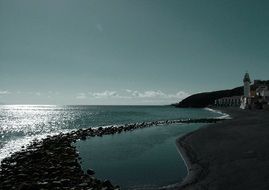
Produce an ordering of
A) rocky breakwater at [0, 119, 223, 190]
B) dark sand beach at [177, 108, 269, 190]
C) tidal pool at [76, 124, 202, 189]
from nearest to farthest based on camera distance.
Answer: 1. dark sand beach at [177, 108, 269, 190]
2. rocky breakwater at [0, 119, 223, 190]
3. tidal pool at [76, 124, 202, 189]

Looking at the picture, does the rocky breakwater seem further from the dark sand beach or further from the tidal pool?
the dark sand beach

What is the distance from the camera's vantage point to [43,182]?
64.4 feet

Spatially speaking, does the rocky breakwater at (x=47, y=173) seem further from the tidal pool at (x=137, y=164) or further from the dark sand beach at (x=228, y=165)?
the dark sand beach at (x=228, y=165)

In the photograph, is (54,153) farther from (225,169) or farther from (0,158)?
(225,169)

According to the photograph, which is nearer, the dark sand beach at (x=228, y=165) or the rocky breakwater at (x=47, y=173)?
the dark sand beach at (x=228, y=165)

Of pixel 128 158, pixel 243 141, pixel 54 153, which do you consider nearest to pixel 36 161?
pixel 54 153

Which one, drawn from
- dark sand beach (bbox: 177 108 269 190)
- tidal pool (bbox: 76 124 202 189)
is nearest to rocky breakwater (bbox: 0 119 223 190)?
tidal pool (bbox: 76 124 202 189)

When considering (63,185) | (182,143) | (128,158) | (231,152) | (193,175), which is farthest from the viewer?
(182,143)

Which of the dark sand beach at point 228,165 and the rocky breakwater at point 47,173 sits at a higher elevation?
the dark sand beach at point 228,165

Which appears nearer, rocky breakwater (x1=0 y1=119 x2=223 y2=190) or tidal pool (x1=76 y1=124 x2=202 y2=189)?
rocky breakwater (x1=0 y1=119 x2=223 y2=190)

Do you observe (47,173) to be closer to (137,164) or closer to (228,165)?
(137,164)

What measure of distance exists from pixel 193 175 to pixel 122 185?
15.7ft

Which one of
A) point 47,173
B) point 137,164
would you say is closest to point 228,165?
point 137,164

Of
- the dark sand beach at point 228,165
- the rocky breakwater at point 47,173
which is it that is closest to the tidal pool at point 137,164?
the dark sand beach at point 228,165
